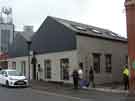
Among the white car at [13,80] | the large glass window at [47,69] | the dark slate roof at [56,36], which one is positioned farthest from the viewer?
the large glass window at [47,69]

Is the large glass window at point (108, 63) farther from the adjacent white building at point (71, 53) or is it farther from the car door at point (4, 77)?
the car door at point (4, 77)

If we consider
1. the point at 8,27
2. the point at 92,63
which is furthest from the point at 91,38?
the point at 8,27

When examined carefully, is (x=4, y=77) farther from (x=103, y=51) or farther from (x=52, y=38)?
(x=103, y=51)

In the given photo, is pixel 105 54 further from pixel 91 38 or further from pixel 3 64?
pixel 3 64

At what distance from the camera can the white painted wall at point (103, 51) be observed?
93.7ft

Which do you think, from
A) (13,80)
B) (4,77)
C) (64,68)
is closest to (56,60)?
(64,68)

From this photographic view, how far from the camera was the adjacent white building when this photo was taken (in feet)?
93.8

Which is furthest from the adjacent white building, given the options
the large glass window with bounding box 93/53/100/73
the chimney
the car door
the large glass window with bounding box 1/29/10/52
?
the large glass window with bounding box 1/29/10/52

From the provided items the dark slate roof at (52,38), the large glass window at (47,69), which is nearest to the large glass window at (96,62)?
the dark slate roof at (52,38)

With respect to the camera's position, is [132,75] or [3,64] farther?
[3,64]

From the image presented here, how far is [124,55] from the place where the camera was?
34.7 m

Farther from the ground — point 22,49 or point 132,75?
point 22,49

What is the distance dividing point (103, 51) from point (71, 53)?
4.18 metres

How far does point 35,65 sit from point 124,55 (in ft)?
33.1
